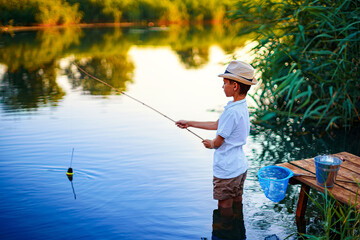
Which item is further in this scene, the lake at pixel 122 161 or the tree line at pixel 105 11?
the tree line at pixel 105 11

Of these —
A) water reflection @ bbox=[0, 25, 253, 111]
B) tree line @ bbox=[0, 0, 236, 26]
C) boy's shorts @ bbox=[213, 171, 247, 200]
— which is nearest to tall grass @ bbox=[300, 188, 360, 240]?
boy's shorts @ bbox=[213, 171, 247, 200]

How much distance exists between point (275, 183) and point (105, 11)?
34996mm

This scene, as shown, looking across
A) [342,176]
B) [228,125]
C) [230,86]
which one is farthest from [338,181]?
[230,86]

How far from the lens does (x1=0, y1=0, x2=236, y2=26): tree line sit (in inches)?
1153

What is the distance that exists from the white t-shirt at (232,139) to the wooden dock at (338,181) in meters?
0.55

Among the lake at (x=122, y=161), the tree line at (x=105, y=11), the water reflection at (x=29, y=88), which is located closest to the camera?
the lake at (x=122, y=161)

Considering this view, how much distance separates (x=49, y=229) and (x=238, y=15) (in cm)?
492

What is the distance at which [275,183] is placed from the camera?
290cm

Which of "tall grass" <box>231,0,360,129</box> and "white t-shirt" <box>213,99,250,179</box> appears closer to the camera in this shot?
"white t-shirt" <box>213,99,250,179</box>

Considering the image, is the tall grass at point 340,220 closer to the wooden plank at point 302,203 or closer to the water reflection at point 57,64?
the wooden plank at point 302,203

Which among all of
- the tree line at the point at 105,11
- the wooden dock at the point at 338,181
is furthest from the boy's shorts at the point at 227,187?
the tree line at the point at 105,11

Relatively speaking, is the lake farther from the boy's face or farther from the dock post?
the boy's face

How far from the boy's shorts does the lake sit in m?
0.45

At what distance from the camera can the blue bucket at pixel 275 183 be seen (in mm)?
2887
